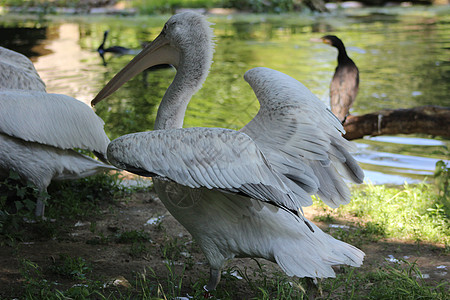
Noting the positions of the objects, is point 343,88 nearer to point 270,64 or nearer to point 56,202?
point 56,202

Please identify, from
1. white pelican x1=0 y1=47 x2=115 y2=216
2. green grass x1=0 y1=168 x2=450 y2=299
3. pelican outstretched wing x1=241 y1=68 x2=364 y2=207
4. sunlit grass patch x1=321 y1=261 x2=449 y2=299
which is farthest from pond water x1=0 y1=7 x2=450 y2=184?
pelican outstretched wing x1=241 y1=68 x2=364 y2=207

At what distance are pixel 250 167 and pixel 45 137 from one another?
193 centimetres

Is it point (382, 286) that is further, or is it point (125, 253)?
point (125, 253)

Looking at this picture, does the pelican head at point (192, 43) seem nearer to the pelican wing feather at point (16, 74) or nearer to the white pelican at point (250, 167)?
the white pelican at point (250, 167)

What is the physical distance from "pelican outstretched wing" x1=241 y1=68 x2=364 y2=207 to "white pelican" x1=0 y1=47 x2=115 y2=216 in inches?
60.1

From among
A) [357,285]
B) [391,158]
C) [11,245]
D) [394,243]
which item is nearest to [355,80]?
[391,158]

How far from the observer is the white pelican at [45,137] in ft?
11.8

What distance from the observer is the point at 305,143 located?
2562 mm

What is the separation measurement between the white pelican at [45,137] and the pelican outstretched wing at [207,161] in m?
1.52

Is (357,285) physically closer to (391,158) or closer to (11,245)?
(11,245)

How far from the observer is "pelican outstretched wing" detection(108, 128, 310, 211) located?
223 centimetres

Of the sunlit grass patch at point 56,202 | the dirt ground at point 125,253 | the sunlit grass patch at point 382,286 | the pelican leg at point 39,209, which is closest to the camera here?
the sunlit grass patch at point 382,286

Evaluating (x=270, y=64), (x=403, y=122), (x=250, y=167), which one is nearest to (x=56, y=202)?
(x=250, y=167)

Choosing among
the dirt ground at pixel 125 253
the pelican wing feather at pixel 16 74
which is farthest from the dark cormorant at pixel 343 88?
the pelican wing feather at pixel 16 74
